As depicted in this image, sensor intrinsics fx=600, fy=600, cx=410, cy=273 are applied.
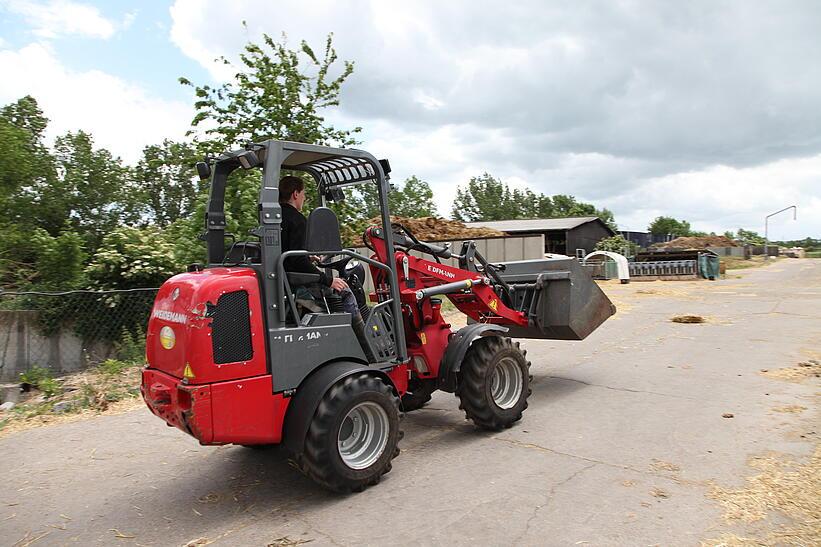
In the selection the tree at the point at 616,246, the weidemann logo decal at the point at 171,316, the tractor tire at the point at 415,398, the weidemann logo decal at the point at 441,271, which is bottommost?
the tractor tire at the point at 415,398

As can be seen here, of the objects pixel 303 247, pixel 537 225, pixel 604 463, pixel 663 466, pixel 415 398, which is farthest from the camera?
pixel 537 225

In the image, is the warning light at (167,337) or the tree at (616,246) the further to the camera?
the tree at (616,246)

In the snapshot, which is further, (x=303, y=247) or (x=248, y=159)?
(x=303, y=247)

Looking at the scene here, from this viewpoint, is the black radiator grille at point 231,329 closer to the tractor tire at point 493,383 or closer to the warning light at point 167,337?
the warning light at point 167,337

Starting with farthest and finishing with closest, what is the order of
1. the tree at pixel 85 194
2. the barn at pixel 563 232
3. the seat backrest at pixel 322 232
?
the barn at pixel 563 232 < the tree at pixel 85 194 < the seat backrest at pixel 322 232

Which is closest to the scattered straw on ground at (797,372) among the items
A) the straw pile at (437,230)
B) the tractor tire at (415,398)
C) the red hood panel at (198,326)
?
the tractor tire at (415,398)

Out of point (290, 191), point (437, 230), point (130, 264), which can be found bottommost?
point (130, 264)

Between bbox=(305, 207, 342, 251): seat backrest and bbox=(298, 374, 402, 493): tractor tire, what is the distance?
97cm

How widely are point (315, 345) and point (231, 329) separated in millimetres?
632

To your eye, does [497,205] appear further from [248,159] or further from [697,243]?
[248,159]

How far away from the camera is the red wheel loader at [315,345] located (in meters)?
3.87

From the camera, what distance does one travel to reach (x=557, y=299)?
7145 mm

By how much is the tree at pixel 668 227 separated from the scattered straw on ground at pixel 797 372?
307 feet

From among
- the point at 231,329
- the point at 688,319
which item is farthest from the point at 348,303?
the point at 688,319
